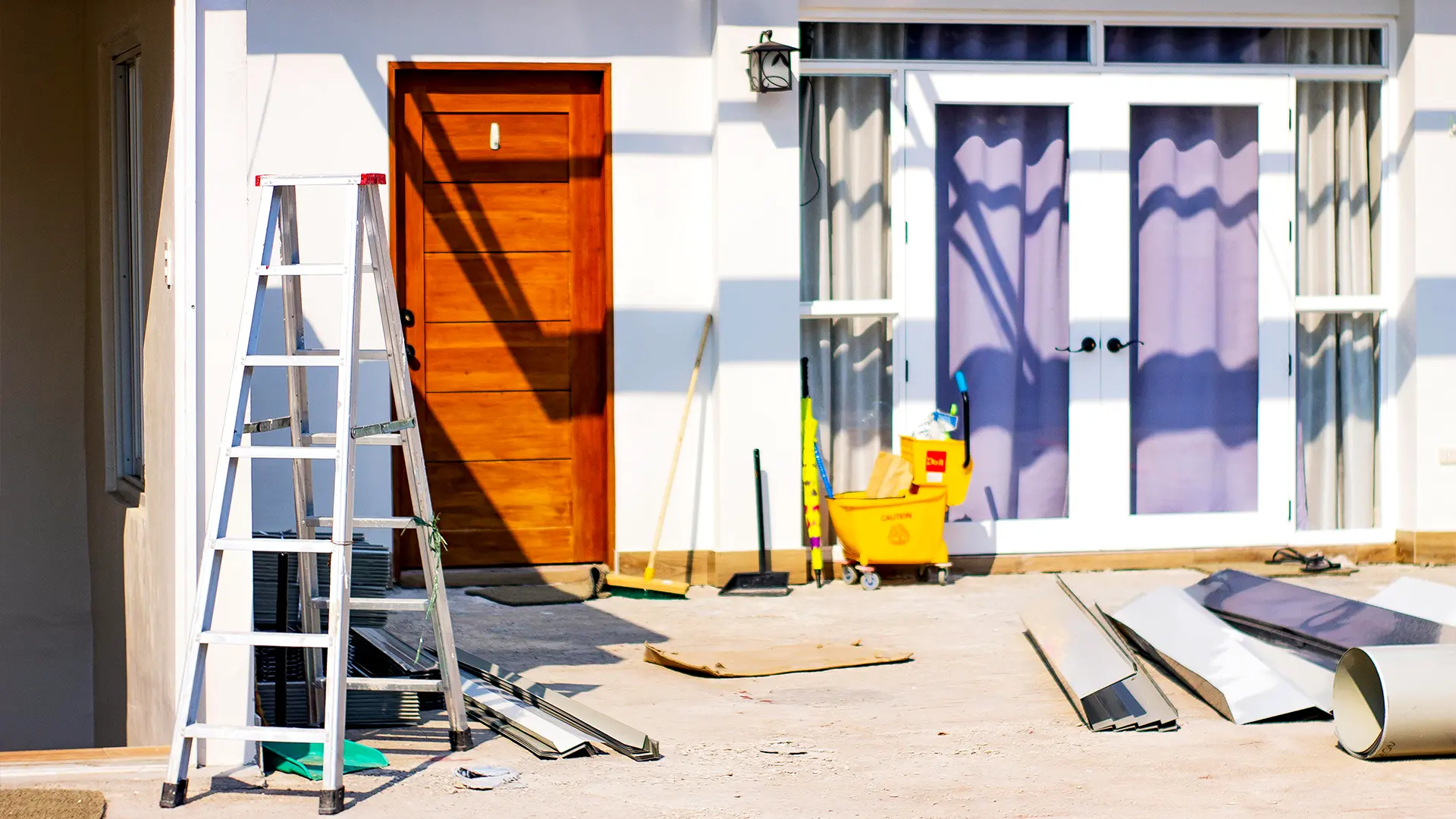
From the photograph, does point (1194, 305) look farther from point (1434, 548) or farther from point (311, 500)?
point (311, 500)

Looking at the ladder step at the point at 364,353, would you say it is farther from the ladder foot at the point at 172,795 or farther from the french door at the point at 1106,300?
the french door at the point at 1106,300

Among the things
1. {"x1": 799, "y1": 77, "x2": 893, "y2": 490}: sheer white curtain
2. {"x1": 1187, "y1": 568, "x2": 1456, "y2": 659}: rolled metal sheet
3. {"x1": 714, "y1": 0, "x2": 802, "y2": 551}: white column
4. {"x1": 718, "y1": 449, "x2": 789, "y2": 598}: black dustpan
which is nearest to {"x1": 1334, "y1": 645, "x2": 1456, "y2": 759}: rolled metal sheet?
{"x1": 1187, "y1": 568, "x2": 1456, "y2": 659}: rolled metal sheet

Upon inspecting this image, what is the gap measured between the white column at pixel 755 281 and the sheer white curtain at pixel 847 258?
23 centimetres

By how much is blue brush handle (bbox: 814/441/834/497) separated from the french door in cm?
49

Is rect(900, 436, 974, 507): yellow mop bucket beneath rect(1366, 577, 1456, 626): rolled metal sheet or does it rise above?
above

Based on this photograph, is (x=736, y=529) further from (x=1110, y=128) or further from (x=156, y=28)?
(x=156, y=28)

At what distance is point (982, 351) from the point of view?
695cm

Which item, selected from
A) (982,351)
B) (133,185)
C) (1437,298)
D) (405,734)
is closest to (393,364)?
(405,734)

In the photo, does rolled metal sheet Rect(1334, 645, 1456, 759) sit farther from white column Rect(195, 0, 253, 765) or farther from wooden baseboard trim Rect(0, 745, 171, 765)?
wooden baseboard trim Rect(0, 745, 171, 765)

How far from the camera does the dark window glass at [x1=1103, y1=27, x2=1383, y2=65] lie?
275 inches

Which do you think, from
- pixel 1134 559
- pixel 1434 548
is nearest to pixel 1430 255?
pixel 1434 548

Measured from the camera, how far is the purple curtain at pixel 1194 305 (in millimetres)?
7023

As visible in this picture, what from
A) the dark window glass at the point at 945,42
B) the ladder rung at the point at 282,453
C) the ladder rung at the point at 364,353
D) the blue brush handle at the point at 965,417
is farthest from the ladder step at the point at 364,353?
the dark window glass at the point at 945,42

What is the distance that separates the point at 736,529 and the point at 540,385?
1.11m
